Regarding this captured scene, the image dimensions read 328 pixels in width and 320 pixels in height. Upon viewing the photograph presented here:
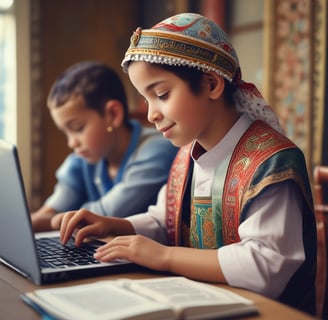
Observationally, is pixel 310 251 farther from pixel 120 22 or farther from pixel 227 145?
pixel 120 22

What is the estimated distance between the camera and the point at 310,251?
113 centimetres

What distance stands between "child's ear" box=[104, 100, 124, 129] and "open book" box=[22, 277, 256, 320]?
1.16 metres

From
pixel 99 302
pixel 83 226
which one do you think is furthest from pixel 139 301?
pixel 83 226

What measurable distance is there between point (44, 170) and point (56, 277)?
278 cm

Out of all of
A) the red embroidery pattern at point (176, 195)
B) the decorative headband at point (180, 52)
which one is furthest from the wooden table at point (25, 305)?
the decorative headband at point (180, 52)

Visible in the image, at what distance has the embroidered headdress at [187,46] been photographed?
3.63 ft

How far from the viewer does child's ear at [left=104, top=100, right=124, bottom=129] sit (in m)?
1.97

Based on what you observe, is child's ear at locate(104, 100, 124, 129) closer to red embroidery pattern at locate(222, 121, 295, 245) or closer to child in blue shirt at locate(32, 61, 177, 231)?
child in blue shirt at locate(32, 61, 177, 231)

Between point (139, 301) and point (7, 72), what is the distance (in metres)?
3.14

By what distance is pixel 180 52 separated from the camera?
3.62ft

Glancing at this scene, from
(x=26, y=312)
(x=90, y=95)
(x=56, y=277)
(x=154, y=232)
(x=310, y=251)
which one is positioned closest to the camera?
(x=26, y=312)

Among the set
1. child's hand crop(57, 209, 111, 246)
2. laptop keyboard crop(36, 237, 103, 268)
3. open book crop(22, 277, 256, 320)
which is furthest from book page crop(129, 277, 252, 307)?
child's hand crop(57, 209, 111, 246)

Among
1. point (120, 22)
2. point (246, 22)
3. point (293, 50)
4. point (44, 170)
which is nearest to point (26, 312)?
point (293, 50)

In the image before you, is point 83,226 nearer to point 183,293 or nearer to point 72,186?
point 183,293
